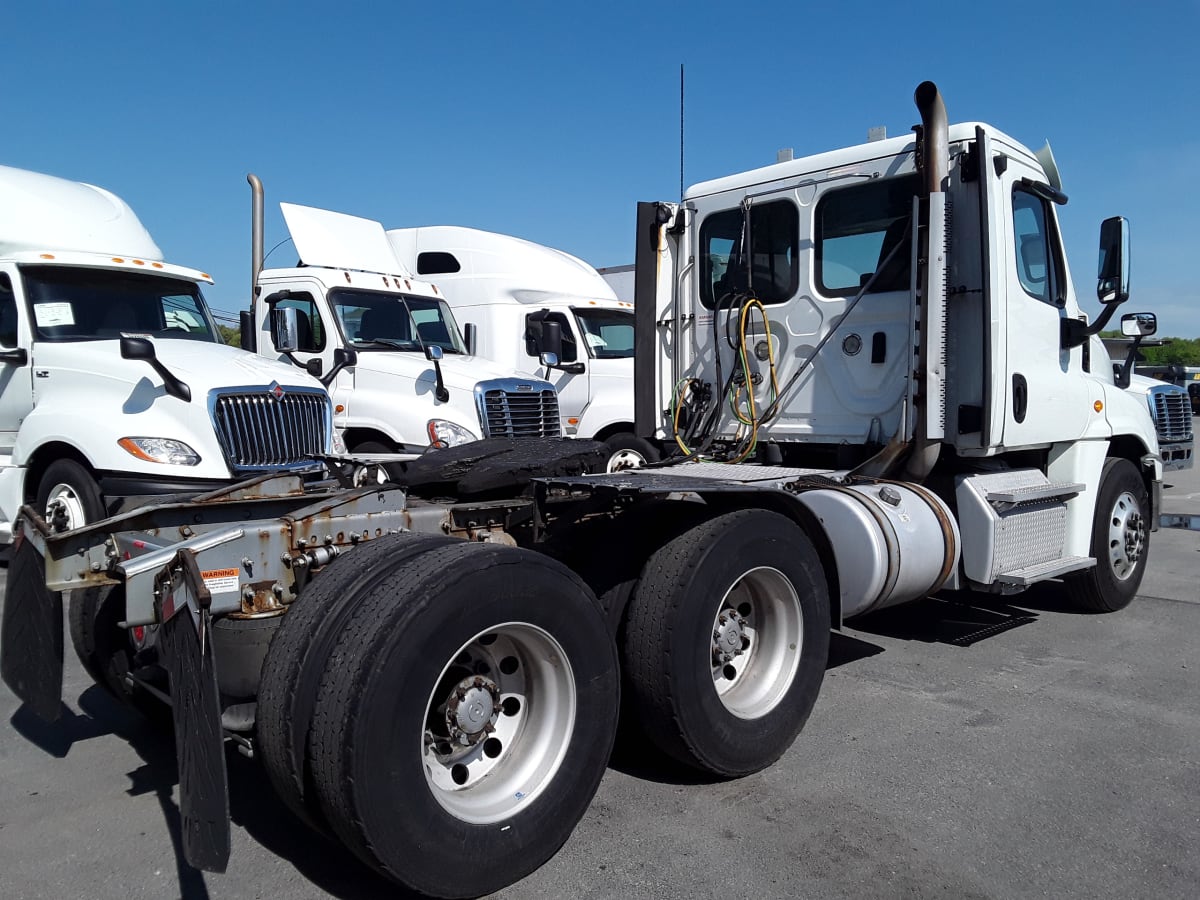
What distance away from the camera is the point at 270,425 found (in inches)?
310

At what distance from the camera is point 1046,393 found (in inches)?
240

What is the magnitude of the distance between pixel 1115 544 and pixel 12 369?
8825mm

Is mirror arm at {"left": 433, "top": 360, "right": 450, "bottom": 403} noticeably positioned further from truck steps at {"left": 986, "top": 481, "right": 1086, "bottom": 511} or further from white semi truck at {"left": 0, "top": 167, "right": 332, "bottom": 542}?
truck steps at {"left": 986, "top": 481, "right": 1086, "bottom": 511}

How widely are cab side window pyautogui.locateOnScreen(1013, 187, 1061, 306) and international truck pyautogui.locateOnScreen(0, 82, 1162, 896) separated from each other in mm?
29

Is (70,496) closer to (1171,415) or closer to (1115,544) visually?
(1115,544)

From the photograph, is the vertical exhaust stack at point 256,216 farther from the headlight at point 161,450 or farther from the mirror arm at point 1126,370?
the mirror arm at point 1126,370

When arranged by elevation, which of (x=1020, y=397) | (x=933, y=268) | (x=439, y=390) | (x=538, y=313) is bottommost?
(x=1020, y=397)

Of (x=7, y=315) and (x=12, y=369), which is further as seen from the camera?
(x=7, y=315)

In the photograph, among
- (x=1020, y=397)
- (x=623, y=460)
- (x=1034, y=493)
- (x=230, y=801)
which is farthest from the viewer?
(x=623, y=460)

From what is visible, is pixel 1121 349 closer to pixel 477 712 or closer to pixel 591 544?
pixel 591 544

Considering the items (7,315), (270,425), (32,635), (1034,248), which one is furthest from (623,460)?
(32,635)

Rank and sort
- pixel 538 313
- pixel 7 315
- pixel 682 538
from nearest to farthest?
pixel 682 538 → pixel 7 315 → pixel 538 313

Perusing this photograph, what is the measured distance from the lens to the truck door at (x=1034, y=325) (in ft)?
18.8

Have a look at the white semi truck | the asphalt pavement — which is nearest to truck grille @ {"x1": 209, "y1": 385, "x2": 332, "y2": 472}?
the white semi truck
